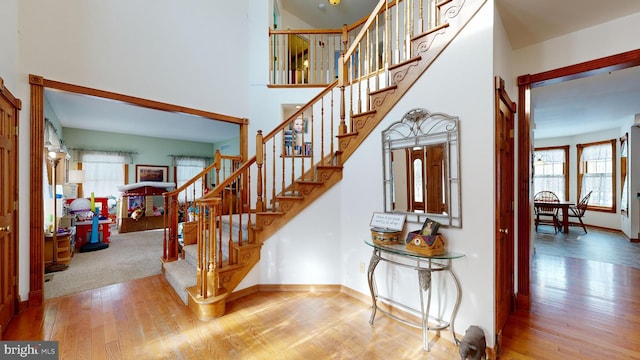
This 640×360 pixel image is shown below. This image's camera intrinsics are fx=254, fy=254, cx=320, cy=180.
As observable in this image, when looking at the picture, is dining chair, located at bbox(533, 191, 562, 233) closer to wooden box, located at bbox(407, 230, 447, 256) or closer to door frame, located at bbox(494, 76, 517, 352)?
door frame, located at bbox(494, 76, 517, 352)

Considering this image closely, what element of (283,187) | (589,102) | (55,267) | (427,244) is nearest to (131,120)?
(55,267)

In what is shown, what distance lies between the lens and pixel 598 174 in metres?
6.88

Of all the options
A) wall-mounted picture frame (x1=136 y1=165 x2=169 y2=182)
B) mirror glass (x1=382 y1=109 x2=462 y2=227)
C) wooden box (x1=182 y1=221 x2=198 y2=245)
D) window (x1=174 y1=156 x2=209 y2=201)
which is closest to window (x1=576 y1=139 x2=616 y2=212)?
mirror glass (x1=382 y1=109 x2=462 y2=227)

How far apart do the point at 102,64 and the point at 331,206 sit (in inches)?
129

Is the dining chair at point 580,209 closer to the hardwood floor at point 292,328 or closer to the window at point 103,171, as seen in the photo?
the hardwood floor at point 292,328

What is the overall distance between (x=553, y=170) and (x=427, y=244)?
8679mm

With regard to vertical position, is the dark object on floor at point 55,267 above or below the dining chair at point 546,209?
below

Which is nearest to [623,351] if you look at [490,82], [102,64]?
[490,82]

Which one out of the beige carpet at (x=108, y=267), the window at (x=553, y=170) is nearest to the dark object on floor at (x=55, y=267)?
the beige carpet at (x=108, y=267)

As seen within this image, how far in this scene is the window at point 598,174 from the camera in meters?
6.61

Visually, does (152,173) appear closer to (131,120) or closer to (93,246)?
(131,120)

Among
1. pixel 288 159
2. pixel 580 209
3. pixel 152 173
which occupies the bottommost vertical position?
pixel 580 209

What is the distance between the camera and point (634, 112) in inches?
198

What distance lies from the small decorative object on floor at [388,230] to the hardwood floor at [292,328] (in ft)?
2.53
